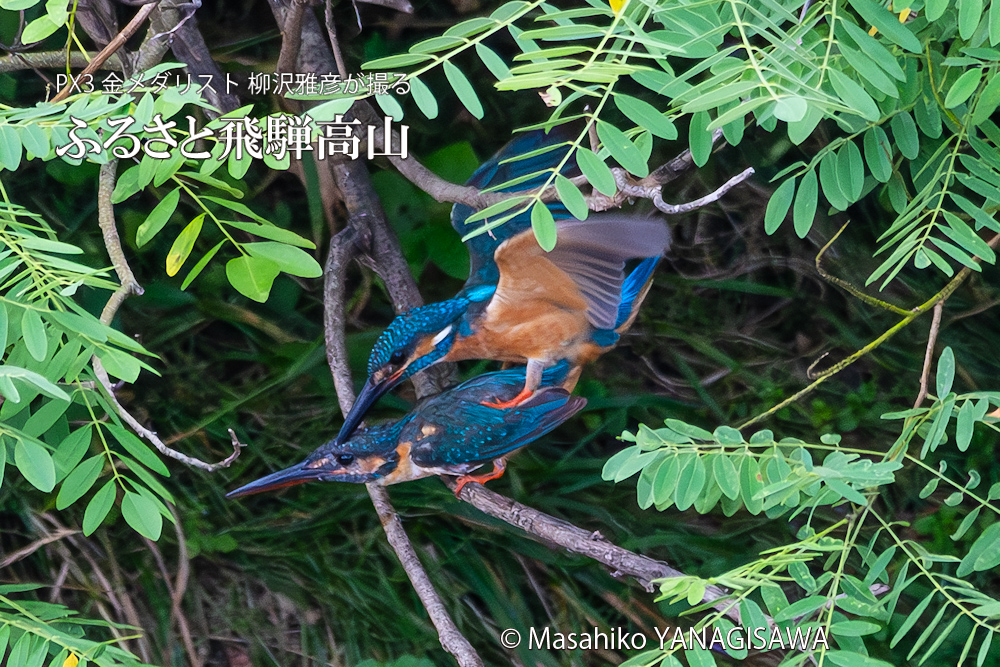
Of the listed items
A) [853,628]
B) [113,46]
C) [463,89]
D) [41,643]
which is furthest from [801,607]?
[113,46]

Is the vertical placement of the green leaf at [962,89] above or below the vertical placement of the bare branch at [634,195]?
above

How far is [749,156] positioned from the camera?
3.88 ft

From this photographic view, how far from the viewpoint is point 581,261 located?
1.01m

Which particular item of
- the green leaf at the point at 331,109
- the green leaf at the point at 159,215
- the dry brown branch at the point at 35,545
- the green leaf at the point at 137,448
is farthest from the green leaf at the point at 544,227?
the dry brown branch at the point at 35,545

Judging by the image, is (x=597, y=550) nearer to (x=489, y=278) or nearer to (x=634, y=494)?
(x=634, y=494)

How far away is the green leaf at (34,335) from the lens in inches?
31.2

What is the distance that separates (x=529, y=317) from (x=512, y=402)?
11 cm

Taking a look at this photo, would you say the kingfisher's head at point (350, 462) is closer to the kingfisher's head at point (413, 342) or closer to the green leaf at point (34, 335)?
the kingfisher's head at point (413, 342)

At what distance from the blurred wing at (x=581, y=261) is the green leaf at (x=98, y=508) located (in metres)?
0.51

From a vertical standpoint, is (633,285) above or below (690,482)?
above

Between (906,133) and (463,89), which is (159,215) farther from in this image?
(906,133)

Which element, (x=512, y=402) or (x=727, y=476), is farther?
(x=512, y=402)

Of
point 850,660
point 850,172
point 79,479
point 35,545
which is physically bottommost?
point 35,545

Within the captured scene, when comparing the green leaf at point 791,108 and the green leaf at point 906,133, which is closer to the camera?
the green leaf at point 791,108
